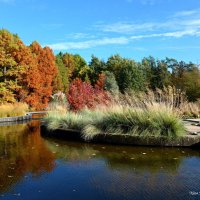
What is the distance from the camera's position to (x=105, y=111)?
9.65 m

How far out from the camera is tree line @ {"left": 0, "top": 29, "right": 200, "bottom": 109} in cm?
2303

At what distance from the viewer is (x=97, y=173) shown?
5578mm

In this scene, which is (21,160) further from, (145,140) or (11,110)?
(11,110)

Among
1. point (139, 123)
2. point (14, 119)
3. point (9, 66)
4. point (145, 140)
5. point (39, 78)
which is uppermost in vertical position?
point (9, 66)

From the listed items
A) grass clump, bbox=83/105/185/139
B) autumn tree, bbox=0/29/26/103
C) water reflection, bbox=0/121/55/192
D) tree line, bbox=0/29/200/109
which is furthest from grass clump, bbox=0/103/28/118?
grass clump, bbox=83/105/185/139

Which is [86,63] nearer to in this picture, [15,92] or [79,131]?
[15,92]

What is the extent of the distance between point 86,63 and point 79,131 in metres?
44.3

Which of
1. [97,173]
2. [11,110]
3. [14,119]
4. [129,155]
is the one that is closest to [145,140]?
[129,155]

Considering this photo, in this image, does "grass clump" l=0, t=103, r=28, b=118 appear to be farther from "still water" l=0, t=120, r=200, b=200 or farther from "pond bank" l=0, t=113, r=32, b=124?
"still water" l=0, t=120, r=200, b=200

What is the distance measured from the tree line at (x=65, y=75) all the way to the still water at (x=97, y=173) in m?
6.82

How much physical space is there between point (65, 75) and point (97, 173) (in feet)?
116

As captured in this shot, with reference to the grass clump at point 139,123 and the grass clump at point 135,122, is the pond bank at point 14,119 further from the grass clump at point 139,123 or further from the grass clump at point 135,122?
the grass clump at point 139,123

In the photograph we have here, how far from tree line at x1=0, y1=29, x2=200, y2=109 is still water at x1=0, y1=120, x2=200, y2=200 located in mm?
6817

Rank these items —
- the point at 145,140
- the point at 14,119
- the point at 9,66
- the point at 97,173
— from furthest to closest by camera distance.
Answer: the point at 9,66 < the point at 14,119 < the point at 145,140 < the point at 97,173
